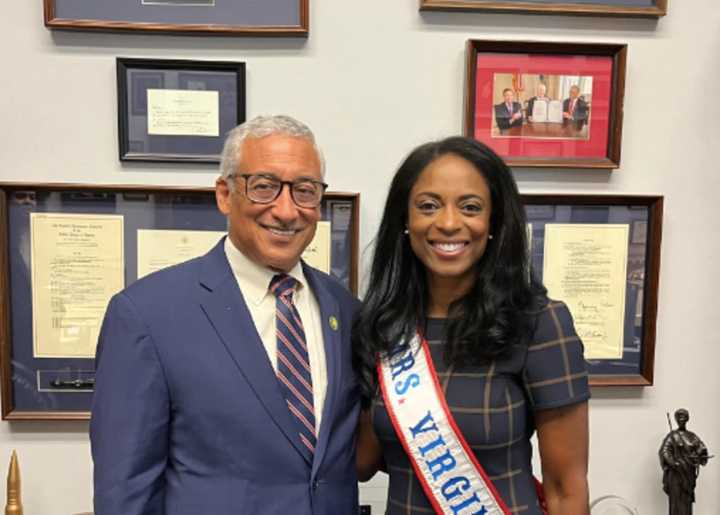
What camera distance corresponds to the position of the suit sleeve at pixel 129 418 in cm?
85

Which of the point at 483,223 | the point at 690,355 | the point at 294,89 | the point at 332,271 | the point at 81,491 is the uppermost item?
the point at 294,89

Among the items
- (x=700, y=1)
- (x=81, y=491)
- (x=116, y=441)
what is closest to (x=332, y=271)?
(x=116, y=441)

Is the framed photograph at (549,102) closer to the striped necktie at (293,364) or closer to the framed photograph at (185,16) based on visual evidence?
the framed photograph at (185,16)

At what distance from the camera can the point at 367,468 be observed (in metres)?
1.16

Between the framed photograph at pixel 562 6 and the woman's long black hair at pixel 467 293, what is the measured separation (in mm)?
431

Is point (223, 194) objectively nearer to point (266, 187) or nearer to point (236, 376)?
point (266, 187)

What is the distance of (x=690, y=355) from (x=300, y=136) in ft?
3.66

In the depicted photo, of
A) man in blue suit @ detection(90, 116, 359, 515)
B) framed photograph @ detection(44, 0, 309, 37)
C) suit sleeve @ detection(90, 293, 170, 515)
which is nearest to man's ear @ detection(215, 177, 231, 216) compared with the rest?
man in blue suit @ detection(90, 116, 359, 515)

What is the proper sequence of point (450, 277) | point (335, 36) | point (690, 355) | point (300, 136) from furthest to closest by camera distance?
point (690, 355), point (335, 36), point (450, 277), point (300, 136)

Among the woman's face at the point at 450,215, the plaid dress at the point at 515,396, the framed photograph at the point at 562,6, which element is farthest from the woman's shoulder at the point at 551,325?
the framed photograph at the point at 562,6

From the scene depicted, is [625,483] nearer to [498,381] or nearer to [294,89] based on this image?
[498,381]

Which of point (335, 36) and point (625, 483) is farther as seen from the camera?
point (625, 483)

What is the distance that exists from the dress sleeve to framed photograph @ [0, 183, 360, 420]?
496mm

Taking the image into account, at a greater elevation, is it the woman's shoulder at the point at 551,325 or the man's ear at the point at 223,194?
the man's ear at the point at 223,194
